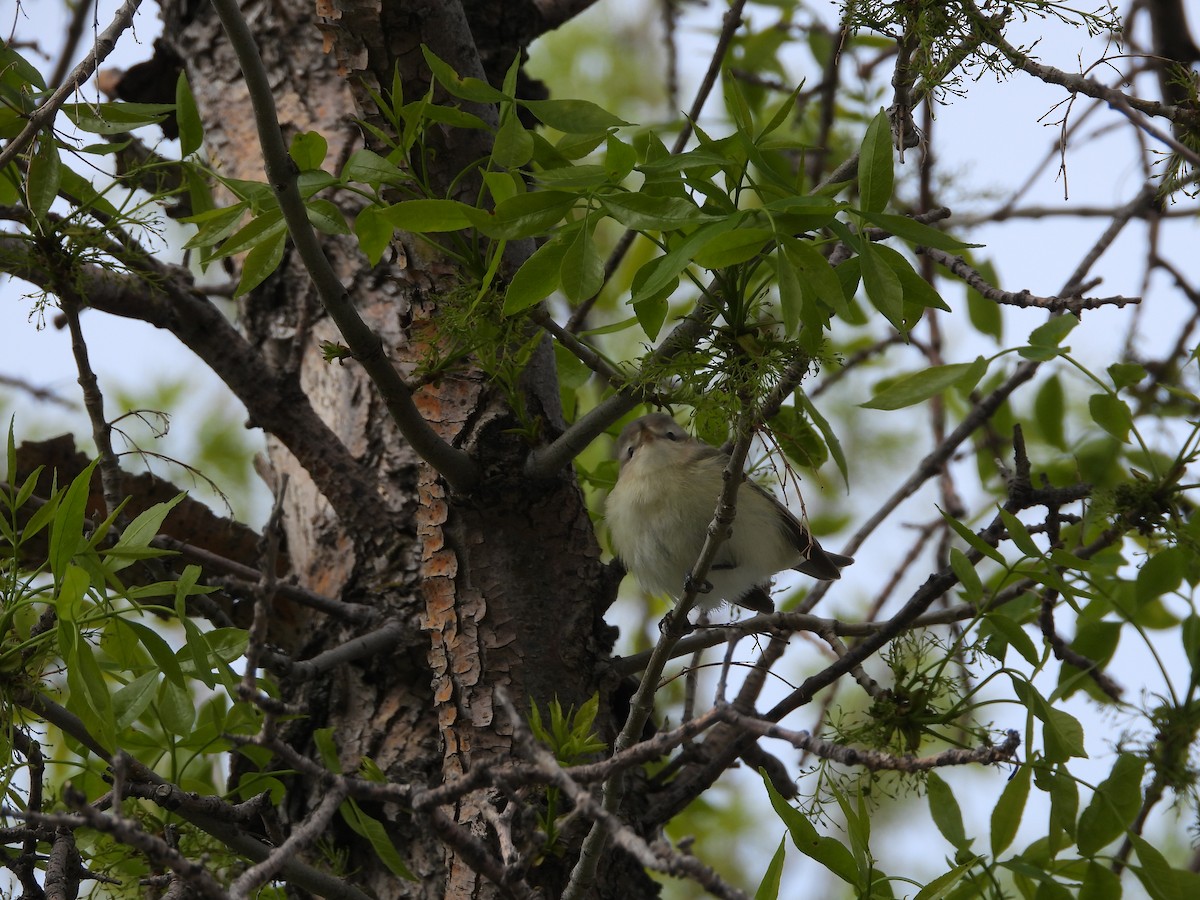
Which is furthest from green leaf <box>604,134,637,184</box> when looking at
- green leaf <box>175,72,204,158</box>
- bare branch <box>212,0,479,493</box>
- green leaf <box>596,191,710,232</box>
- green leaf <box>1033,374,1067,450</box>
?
green leaf <box>1033,374,1067,450</box>

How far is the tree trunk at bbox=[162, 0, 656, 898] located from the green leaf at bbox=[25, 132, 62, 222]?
2.08ft

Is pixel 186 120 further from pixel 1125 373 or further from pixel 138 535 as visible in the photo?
pixel 1125 373

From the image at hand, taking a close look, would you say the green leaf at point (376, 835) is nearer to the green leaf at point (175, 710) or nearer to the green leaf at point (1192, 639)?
the green leaf at point (175, 710)

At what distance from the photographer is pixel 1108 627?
269 centimetres

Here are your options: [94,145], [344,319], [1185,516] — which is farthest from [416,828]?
[1185,516]

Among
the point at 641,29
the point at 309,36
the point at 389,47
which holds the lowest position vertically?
the point at 389,47

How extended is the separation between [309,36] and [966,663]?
2.59 metres

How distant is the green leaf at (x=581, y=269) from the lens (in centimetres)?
180

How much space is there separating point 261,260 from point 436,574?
3.13 ft

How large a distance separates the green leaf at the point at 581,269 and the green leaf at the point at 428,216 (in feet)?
0.57

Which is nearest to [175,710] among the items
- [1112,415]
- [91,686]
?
[91,686]

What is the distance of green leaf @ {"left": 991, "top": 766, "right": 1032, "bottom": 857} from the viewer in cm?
→ 226

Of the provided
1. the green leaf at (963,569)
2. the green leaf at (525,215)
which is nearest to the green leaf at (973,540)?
the green leaf at (963,569)

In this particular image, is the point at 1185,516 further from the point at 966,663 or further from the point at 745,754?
the point at 745,754
